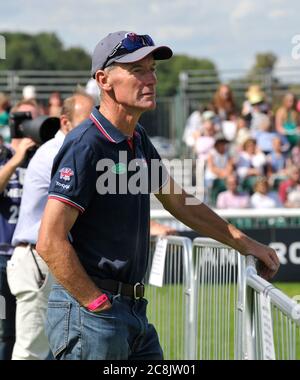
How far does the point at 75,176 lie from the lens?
15.4 feet

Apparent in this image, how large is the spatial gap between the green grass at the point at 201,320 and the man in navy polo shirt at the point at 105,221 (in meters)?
0.88

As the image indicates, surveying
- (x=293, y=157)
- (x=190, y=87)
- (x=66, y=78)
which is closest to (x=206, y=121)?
(x=293, y=157)

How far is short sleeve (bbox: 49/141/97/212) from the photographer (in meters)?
4.66

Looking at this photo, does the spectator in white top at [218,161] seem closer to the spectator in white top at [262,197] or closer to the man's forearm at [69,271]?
the spectator in white top at [262,197]

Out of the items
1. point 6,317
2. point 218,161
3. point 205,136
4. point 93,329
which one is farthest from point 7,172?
point 205,136

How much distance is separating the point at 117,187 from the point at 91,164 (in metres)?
0.20

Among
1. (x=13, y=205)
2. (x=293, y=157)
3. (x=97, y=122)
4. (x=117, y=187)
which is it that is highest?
(x=293, y=157)

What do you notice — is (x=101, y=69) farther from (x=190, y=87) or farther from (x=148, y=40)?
(x=190, y=87)

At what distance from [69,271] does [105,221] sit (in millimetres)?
345

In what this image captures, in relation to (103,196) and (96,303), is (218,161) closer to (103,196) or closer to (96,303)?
(103,196)

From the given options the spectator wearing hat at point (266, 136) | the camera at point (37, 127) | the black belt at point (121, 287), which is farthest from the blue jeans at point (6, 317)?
the spectator wearing hat at point (266, 136)

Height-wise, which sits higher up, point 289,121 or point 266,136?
point 289,121

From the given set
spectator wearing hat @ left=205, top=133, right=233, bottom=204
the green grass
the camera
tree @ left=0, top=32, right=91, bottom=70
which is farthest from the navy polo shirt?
tree @ left=0, top=32, right=91, bottom=70
